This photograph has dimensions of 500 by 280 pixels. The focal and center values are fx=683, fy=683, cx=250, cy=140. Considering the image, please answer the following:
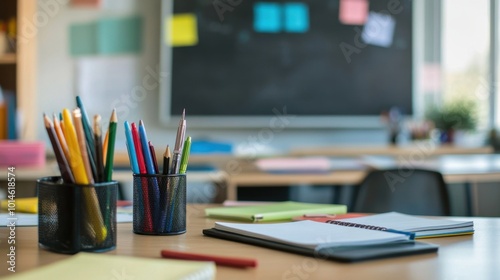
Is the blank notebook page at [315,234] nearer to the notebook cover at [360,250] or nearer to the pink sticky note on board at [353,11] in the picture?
the notebook cover at [360,250]

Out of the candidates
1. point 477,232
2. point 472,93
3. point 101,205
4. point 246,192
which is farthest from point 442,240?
point 472,93

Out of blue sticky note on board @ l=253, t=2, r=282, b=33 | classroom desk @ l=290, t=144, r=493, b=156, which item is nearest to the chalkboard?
blue sticky note on board @ l=253, t=2, r=282, b=33

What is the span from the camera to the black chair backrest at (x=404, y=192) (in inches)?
75.3

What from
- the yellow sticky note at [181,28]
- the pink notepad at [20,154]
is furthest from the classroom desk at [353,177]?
the yellow sticky note at [181,28]

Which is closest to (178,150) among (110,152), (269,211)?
(110,152)

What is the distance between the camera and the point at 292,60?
3908mm

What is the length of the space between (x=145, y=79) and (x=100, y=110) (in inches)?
12.0

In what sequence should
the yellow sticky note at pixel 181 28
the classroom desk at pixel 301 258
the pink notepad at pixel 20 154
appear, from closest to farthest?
the classroom desk at pixel 301 258 → the pink notepad at pixel 20 154 → the yellow sticky note at pixel 181 28

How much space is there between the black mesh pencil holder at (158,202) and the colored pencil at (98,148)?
0.14 m

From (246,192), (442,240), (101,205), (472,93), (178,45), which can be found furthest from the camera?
(472,93)

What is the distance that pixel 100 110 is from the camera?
3.81 meters

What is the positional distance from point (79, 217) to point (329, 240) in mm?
344

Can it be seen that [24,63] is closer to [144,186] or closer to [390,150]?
[390,150]

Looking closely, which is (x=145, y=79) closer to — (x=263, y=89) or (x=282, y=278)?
(x=263, y=89)
